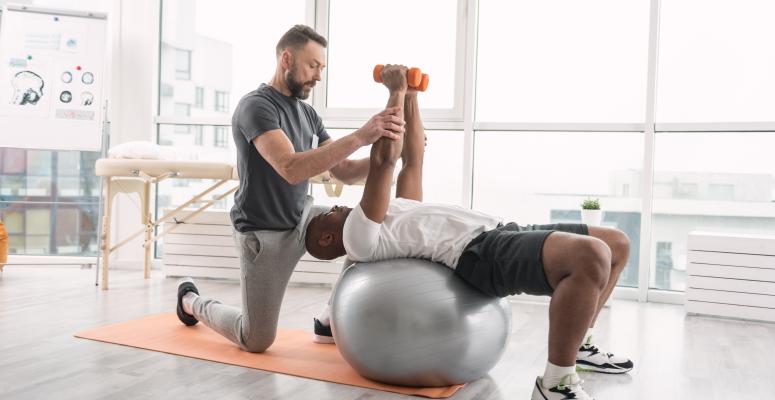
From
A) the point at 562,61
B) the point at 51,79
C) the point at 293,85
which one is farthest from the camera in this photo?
the point at 51,79

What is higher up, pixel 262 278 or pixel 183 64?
pixel 183 64

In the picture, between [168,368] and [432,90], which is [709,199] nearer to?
[432,90]

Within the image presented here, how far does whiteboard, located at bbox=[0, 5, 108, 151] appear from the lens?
426 centimetres

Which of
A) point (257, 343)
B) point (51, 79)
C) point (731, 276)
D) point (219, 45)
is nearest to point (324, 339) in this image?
point (257, 343)

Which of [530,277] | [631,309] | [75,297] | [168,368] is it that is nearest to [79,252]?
[75,297]

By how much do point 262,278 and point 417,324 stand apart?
0.74 metres

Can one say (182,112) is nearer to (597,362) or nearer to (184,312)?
(184,312)

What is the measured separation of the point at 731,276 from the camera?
3.44m

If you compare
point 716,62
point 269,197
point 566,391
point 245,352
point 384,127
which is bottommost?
point 245,352

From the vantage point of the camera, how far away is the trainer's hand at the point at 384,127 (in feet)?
6.46

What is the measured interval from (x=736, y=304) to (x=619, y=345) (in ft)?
3.22

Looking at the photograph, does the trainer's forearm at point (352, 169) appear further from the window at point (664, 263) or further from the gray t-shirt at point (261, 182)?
the window at point (664, 263)

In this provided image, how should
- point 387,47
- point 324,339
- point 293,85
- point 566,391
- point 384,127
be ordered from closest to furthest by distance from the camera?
point 566,391, point 384,127, point 293,85, point 324,339, point 387,47

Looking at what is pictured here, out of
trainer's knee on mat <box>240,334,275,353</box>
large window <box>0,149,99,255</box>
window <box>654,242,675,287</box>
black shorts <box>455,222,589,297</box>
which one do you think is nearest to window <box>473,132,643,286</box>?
window <box>654,242,675,287</box>
